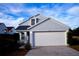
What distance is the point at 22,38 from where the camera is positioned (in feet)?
49.0

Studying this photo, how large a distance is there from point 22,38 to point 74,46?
3.15m

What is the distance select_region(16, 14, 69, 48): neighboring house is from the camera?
15.1 meters

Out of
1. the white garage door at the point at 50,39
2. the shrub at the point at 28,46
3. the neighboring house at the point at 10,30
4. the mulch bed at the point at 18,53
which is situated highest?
the neighboring house at the point at 10,30

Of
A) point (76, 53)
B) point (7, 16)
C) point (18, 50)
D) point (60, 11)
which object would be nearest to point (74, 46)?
point (76, 53)

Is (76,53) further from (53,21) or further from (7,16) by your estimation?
→ (7,16)

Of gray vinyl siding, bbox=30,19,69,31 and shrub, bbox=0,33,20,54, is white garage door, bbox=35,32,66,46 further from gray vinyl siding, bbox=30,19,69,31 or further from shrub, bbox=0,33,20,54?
shrub, bbox=0,33,20,54

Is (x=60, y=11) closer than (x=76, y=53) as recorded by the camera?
No

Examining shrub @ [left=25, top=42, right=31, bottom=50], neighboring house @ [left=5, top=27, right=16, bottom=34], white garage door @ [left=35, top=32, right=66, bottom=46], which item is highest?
neighboring house @ [left=5, top=27, right=16, bottom=34]

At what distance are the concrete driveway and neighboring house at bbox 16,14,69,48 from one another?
0.50 m

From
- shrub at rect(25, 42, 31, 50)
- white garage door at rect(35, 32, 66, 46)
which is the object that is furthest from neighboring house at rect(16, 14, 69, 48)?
shrub at rect(25, 42, 31, 50)

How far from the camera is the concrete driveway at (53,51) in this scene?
545 inches

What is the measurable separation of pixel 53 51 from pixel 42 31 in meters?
1.84

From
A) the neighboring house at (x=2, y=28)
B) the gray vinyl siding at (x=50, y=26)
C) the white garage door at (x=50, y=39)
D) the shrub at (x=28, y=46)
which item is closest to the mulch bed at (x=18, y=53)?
the shrub at (x=28, y=46)

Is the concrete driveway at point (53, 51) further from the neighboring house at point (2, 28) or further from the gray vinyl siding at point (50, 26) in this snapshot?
the neighboring house at point (2, 28)
